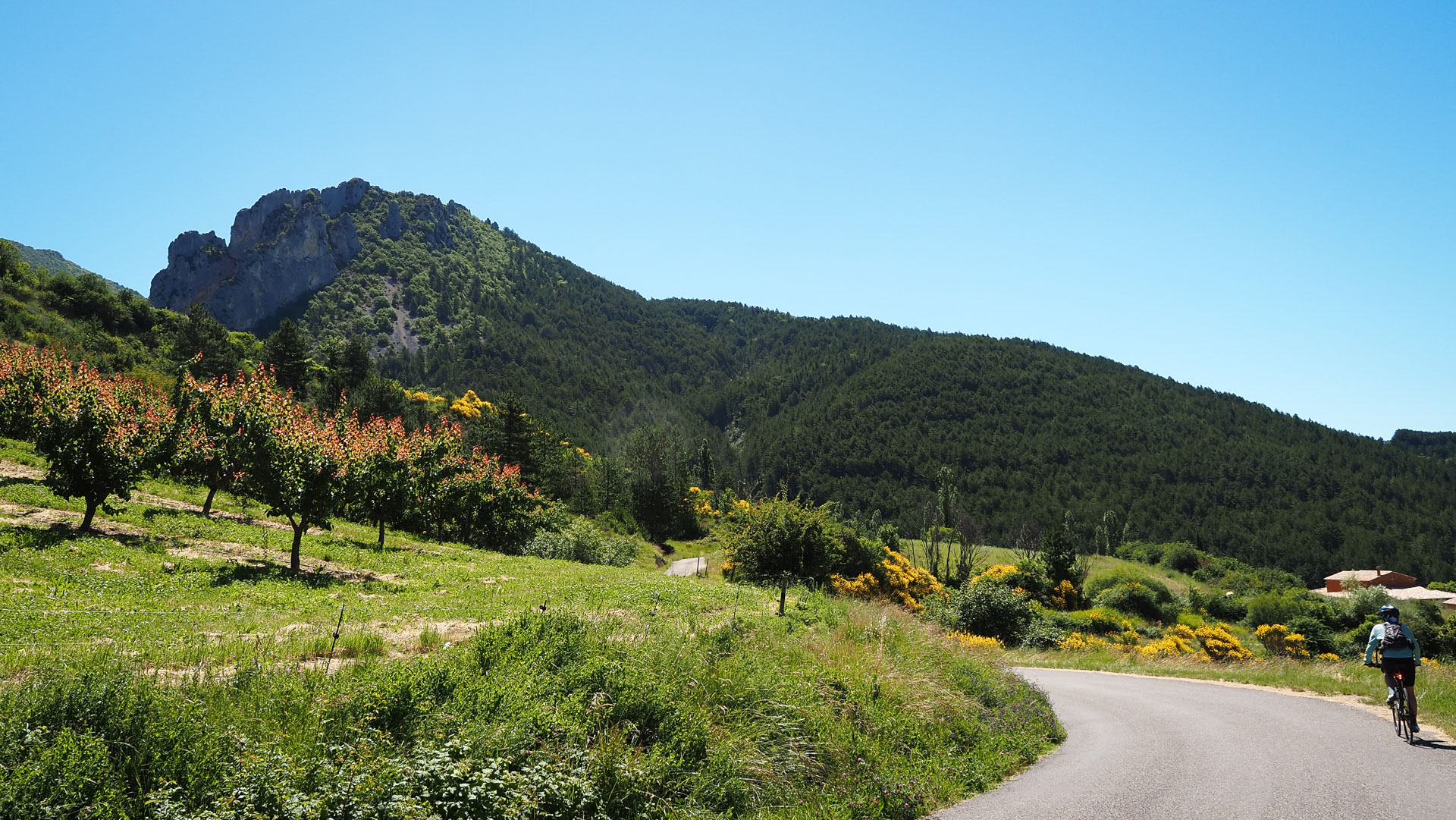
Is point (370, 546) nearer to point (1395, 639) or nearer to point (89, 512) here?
point (89, 512)

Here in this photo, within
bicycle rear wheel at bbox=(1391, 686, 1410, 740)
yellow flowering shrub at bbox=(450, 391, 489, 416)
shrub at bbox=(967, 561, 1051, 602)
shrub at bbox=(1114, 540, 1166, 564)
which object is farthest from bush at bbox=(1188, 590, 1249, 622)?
yellow flowering shrub at bbox=(450, 391, 489, 416)

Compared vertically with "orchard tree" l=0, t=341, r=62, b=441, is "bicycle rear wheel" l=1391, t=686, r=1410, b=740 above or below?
below

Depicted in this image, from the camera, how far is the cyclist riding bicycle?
33.0 ft

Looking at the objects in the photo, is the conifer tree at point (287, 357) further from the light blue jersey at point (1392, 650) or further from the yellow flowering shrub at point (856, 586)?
the light blue jersey at point (1392, 650)

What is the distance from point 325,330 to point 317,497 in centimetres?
16686

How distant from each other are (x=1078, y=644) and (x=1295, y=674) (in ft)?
36.8

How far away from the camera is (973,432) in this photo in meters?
159

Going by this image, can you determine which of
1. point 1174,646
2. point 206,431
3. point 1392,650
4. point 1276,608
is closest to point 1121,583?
point 1276,608

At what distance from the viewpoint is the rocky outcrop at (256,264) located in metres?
161

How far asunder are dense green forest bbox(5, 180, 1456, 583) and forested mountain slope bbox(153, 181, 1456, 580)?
0.46m

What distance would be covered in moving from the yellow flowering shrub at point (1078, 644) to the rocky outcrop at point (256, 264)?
186 m

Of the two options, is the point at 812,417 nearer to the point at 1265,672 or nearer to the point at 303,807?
the point at 1265,672

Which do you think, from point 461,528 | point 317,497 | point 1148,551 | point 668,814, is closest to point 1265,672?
point 668,814

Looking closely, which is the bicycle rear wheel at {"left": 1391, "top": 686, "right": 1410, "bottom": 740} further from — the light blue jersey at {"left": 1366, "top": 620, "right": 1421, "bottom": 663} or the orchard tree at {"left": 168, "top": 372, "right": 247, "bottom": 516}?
the orchard tree at {"left": 168, "top": 372, "right": 247, "bottom": 516}
